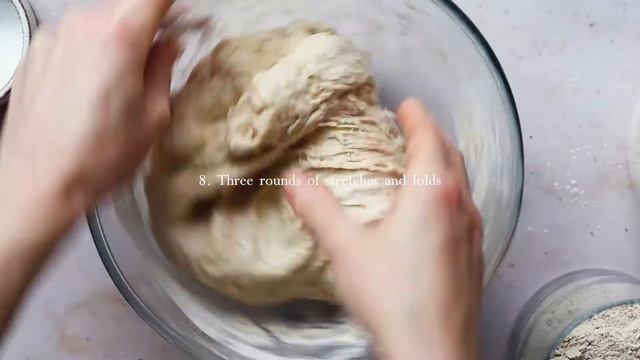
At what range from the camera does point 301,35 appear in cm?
78

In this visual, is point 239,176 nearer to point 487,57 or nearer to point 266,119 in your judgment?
point 266,119

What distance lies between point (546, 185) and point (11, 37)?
59cm

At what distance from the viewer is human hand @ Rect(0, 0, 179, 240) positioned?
645 millimetres

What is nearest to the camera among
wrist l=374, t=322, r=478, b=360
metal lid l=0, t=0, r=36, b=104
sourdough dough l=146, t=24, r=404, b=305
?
wrist l=374, t=322, r=478, b=360

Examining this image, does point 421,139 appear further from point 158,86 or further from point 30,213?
point 30,213

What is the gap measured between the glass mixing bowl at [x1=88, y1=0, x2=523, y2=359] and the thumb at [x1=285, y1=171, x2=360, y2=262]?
0.60ft

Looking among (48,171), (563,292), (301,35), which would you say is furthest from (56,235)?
(563,292)

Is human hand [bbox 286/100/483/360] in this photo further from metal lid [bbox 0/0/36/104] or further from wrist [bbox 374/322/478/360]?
metal lid [bbox 0/0/36/104]

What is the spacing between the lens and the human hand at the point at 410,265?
628 millimetres

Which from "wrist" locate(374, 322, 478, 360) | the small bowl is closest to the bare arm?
"wrist" locate(374, 322, 478, 360)

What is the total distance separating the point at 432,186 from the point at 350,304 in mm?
115

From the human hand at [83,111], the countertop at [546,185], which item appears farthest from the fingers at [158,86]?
the countertop at [546,185]

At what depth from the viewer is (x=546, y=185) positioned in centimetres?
88

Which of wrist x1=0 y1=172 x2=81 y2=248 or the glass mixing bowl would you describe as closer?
wrist x1=0 y1=172 x2=81 y2=248
